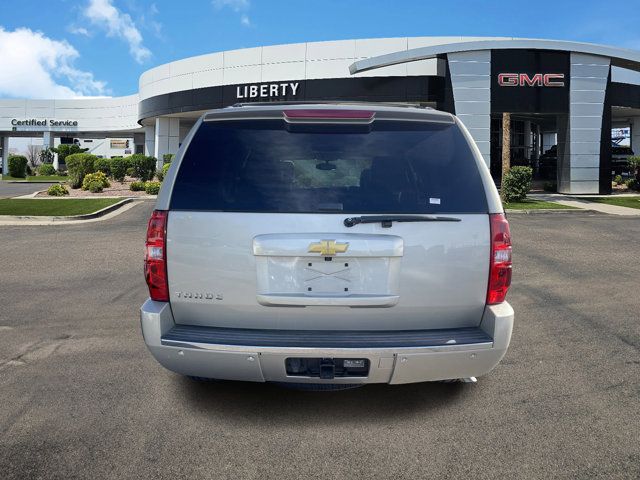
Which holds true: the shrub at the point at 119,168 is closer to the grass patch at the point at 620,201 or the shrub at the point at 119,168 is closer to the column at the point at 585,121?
the column at the point at 585,121

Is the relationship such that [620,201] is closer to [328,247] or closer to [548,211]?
[548,211]

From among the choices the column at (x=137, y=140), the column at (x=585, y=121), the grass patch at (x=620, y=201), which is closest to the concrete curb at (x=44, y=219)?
the grass patch at (x=620, y=201)

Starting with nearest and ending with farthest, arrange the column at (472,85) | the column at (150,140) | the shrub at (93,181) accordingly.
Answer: the column at (472,85), the shrub at (93,181), the column at (150,140)

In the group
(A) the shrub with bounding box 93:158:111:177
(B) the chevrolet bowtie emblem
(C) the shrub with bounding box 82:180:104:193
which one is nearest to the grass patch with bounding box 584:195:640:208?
(B) the chevrolet bowtie emblem

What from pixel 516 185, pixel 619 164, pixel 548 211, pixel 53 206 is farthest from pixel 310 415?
pixel 619 164

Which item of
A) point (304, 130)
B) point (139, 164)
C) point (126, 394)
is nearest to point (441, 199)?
point (304, 130)

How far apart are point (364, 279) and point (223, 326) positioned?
2.93 feet

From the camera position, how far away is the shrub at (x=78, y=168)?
27609 millimetres

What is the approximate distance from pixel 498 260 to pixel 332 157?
1209 mm

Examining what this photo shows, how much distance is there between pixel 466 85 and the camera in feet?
82.5

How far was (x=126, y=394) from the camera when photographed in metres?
3.78

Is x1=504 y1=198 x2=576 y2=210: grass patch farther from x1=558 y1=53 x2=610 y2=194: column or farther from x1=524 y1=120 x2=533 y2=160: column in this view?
x1=524 y1=120 x2=533 y2=160: column

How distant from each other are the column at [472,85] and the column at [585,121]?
422 cm

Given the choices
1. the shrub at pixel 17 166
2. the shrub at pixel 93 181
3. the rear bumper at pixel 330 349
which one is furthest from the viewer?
the shrub at pixel 17 166
